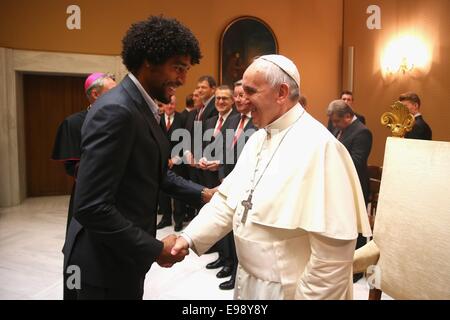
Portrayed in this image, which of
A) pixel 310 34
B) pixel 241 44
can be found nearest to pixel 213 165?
pixel 241 44

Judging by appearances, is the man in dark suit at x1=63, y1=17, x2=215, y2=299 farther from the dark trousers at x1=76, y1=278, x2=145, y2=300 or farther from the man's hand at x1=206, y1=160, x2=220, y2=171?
the man's hand at x1=206, y1=160, x2=220, y2=171

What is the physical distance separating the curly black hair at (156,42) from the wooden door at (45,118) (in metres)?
6.77

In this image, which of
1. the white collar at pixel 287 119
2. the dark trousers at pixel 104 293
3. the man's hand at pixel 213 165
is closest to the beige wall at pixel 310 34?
the man's hand at pixel 213 165

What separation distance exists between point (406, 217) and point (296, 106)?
85 centimetres

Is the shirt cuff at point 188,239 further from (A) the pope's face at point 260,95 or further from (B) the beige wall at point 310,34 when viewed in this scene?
(B) the beige wall at point 310,34

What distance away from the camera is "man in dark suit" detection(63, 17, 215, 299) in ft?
4.86

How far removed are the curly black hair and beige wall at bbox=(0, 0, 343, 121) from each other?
20.0ft

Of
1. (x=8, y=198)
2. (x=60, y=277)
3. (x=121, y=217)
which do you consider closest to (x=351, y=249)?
(x=121, y=217)

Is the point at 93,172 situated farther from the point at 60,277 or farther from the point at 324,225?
the point at 60,277

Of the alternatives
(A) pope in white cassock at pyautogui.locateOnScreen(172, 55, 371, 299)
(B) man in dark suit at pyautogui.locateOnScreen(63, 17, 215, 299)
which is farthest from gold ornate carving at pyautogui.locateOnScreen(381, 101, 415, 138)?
(B) man in dark suit at pyautogui.locateOnScreen(63, 17, 215, 299)

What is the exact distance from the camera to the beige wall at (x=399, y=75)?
655cm

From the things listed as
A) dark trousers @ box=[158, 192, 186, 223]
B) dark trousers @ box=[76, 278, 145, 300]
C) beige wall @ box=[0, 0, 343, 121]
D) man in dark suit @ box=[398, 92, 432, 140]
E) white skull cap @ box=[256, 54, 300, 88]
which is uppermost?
beige wall @ box=[0, 0, 343, 121]

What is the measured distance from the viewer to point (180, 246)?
1820mm

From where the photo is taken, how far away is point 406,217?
204 centimetres
